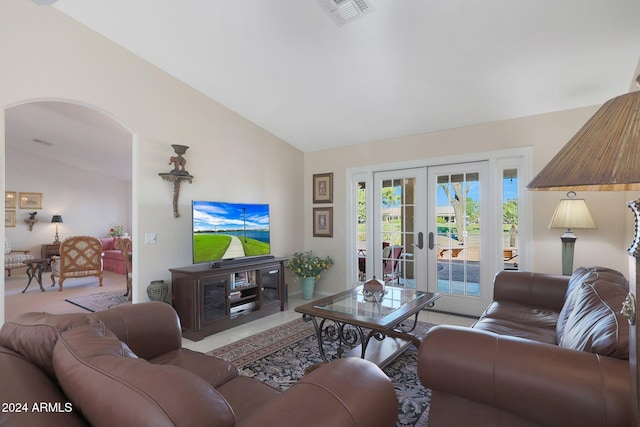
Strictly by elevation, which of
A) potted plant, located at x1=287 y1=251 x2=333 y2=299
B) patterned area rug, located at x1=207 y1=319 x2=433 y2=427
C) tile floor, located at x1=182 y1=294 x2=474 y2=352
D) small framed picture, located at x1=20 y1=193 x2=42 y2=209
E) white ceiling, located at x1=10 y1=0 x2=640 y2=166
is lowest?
tile floor, located at x1=182 y1=294 x2=474 y2=352

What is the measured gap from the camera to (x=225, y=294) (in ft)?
12.0

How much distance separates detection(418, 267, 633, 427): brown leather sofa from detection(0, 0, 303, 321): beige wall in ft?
10.2

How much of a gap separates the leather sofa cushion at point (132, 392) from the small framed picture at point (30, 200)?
30.2 ft

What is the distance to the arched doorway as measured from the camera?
5.07 m

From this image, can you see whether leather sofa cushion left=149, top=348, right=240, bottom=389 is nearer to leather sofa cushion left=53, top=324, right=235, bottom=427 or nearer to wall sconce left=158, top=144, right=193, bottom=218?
leather sofa cushion left=53, top=324, right=235, bottom=427

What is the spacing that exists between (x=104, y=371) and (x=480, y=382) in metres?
1.37

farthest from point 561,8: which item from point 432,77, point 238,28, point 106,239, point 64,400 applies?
point 106,239

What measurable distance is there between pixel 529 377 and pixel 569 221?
2512mm

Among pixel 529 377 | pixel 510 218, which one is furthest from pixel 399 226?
pixel 529 377

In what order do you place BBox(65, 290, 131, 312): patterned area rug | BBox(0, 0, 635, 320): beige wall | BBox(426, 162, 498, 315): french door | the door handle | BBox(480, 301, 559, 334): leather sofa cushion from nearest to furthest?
BBox(480, 301, 559, 334): leather sofa cushion → BBox(0, 0, 635, 320): beige wall → BBox(426, 162, 498, 315): french door → the door handle → BBox(65, 290, 131, 312): patterned area rug

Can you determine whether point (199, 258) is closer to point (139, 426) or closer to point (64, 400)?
point (64, 400)

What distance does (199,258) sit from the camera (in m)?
3.57

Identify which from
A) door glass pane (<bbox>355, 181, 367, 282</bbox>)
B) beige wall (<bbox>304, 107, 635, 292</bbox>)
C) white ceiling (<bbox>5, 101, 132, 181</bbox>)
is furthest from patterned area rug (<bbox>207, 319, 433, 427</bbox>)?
Result: white ceiling (<bbox>5, 101, 132, 181</bbox>)

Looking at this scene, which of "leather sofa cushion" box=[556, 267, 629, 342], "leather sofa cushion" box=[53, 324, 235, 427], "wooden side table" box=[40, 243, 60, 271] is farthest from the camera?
"wooden side table" box=[40, 243, 60, 271]
